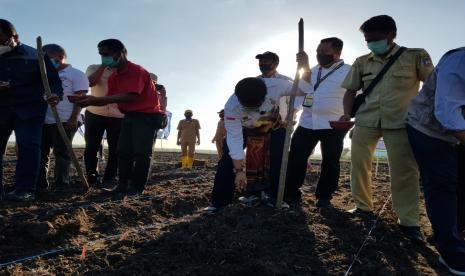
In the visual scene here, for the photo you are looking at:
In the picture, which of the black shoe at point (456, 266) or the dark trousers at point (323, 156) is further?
the dark trousers at point (323, 156)

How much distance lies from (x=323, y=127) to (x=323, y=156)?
1.02 feet

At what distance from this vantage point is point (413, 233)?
3434mm

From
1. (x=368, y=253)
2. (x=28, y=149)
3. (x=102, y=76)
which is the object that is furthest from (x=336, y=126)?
(x=102, y=76)

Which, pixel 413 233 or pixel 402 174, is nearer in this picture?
pixel 413 233

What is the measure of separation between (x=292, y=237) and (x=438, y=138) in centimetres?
117

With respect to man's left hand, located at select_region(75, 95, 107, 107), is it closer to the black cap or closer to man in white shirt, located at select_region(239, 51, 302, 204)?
man in white shirt, located at select_region(239, 51, 302, 204)

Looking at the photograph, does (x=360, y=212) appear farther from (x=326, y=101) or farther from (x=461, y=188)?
(x=326, y=101)

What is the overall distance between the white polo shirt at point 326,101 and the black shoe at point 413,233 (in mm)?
1354

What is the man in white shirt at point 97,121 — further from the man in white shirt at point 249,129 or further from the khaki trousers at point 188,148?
the khaki trousers at point 188,148

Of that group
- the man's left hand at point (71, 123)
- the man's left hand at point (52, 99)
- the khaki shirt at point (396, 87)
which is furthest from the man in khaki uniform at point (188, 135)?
the khaki shirt at point (396, 87)

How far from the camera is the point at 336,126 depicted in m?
3.68

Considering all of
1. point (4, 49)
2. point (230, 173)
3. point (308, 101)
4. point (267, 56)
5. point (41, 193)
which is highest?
point (267, 56)

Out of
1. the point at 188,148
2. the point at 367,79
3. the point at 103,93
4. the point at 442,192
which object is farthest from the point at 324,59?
the point at 188,148

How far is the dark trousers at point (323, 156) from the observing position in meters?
4.50
